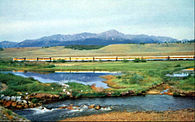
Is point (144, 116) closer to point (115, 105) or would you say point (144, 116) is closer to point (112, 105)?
point (115, 105)

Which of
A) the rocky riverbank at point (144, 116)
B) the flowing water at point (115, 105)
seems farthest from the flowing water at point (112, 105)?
the rocky riverbank at point (144, 116)

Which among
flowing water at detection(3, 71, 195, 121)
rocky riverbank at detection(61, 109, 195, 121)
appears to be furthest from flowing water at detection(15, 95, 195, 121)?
rocky riverbank at detection(61, 109, 195, 121)

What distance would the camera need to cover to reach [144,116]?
1647 cm

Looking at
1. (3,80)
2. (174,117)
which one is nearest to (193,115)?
(174,117)

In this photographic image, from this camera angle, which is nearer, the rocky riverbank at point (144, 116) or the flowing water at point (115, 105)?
the rocky riverbank at point (144, 116)

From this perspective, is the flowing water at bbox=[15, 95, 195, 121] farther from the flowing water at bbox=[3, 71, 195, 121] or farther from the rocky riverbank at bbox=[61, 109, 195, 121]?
the rocky riverbank at bbox=[61, 109, 195, 121]

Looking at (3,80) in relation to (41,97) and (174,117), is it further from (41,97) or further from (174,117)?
(174,117)

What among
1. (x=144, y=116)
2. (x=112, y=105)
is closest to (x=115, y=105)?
(x=112, y=105)

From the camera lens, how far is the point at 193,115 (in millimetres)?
16516

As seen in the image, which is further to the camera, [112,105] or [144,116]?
[112,105]

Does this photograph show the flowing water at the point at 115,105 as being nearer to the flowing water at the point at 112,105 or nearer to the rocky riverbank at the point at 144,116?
the flowing water at the point at 112,105

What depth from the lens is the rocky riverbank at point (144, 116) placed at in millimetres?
15836

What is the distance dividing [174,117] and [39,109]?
1144cm

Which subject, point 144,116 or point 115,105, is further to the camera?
point 115,105
